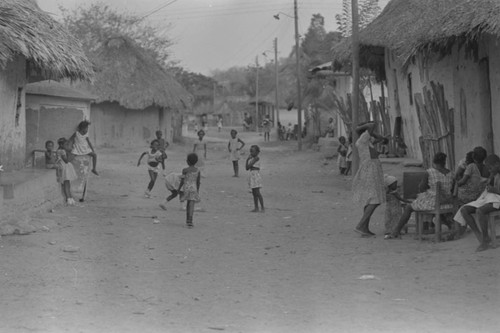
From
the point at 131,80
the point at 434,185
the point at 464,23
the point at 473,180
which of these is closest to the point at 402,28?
the point at 464,23

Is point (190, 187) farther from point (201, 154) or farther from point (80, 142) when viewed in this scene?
point (201, 154)

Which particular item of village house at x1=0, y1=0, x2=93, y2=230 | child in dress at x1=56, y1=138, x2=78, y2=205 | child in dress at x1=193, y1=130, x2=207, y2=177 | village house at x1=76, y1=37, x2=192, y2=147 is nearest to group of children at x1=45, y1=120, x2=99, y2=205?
child in dress at x1=56, y1=138, x2=78, y2=205

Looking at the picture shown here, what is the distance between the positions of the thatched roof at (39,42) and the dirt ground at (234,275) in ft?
7.36

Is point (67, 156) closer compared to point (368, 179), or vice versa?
point (368, 179)

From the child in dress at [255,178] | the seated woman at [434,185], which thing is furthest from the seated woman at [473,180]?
the child in dress at [255,178]

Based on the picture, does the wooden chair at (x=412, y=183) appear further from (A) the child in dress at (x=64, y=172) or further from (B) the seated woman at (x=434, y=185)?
(A) the child in dress at (x=64, y=172)

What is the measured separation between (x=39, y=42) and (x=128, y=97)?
22.2 meters

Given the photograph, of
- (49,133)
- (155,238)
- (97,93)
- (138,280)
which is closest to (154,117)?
(97,93)

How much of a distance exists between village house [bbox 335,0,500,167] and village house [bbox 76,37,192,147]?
16810mm

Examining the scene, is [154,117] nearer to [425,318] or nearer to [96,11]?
[96,11]

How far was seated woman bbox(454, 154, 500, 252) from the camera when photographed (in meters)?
8.83

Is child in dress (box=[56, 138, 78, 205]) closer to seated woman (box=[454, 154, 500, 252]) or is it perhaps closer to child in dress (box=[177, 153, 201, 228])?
child in dress (box=[177, 153, 201, 228])

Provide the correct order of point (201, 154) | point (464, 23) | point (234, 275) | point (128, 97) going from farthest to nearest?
point (128, 97) < point (201, 154) < point (464, 23) < point (234, 275)

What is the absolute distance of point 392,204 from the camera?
10.7 meters
